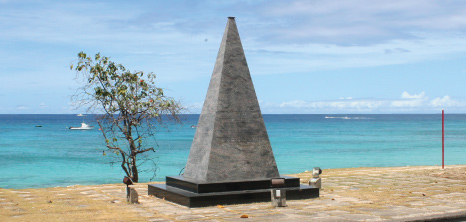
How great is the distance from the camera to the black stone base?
908 centimetres

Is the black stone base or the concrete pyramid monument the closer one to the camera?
the black stone base

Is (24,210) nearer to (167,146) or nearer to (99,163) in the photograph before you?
(99,163)

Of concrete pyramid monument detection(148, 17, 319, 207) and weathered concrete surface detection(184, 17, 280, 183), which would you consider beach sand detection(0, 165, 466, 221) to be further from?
weathered concrete surface detection(184, 17, 280, 183)

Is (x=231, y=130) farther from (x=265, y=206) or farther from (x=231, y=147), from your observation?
(x=265, y=206)

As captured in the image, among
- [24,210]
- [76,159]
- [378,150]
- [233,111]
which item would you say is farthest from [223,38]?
[378,150]

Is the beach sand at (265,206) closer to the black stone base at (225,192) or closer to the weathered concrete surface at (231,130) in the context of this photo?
the black stone base at (225,192)

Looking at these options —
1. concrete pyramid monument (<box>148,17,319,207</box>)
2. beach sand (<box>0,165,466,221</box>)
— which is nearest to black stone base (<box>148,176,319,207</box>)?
concrete pyramid monument (<box>148,17,319,207</box>)

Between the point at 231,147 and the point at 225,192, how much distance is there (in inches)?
33.4

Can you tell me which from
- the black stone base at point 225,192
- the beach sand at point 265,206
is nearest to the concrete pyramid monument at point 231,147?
the black stone base at point 225,192

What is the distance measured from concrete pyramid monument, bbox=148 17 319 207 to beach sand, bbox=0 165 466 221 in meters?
0.39

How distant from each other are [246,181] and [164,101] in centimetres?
602

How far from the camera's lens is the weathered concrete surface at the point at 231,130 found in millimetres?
9781

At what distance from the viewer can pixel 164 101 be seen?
1511cm

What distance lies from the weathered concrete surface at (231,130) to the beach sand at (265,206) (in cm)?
85
